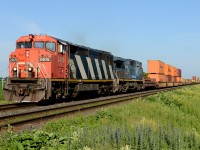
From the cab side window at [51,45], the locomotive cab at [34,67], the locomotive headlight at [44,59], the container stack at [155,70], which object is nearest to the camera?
the locomotive cab at [34,67]

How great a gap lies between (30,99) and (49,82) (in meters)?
1.40

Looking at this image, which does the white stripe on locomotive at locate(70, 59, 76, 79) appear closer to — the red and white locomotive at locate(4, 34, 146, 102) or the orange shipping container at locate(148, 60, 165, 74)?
the red and white locomotive at locate(4, 34, 146, 102)

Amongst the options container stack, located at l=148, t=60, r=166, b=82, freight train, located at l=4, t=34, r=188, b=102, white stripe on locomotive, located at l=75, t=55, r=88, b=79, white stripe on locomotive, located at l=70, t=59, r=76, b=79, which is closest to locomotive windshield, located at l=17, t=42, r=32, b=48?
freight train, located at l=4, t=34, r=188, b=102

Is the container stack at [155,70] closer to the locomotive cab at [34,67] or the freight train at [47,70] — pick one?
the freight train at [47,70]

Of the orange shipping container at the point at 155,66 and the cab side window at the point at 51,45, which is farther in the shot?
the orange shipping container at the point at 155,66

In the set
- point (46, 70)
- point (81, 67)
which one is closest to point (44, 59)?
point (46, 70)

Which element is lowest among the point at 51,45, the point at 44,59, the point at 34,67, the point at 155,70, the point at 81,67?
the point at 34,67

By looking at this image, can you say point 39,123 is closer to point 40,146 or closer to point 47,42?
point 40,146

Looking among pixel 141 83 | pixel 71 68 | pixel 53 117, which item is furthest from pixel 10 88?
pixel 141 83

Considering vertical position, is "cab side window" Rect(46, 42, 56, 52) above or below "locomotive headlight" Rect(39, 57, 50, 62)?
above

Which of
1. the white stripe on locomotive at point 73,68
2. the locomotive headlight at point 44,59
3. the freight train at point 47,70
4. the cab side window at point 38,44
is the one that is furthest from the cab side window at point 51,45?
the white stripe on locomotive at point 73,68

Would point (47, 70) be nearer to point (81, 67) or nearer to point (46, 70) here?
point (46, 70)

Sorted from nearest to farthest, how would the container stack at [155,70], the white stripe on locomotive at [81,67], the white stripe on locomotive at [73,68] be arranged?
1. the white stripe on locomotive at [73,68]
2. the white stripe on locomotive at [81,67]
3. the container stack at [155,70]

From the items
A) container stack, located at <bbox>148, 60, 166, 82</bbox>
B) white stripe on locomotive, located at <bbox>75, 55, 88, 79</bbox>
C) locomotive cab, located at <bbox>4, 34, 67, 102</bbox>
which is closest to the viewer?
locomotive cab, located at <bbox>4, 34, 67, 102</bbox>
